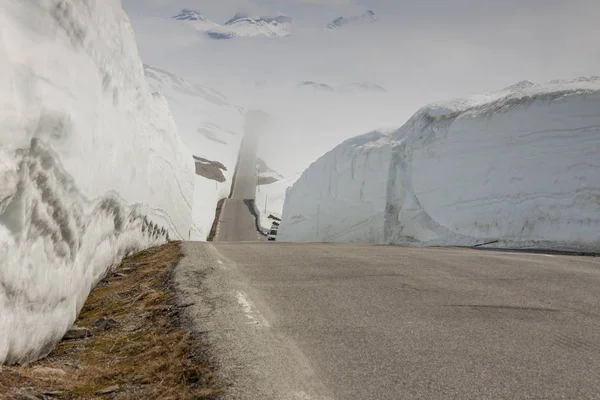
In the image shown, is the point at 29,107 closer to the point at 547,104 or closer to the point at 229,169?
the point at 547,104

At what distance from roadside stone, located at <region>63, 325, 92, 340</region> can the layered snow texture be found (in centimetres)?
1465

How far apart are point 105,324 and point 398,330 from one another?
3070mm

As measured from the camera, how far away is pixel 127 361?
14.5 feet

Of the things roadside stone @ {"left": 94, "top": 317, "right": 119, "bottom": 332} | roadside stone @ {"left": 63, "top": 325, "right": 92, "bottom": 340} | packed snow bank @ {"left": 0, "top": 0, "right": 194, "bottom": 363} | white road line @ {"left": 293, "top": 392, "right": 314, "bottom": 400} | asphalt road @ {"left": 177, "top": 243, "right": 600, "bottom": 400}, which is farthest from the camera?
roadside stone @ {"left": 94, "top": 317, "right": 119, "bottom": 332}

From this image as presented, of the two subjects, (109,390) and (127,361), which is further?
(127,361)

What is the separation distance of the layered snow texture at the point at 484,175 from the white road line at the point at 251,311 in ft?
43.3

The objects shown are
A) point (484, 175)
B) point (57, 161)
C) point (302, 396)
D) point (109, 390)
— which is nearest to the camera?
point (302, 396)

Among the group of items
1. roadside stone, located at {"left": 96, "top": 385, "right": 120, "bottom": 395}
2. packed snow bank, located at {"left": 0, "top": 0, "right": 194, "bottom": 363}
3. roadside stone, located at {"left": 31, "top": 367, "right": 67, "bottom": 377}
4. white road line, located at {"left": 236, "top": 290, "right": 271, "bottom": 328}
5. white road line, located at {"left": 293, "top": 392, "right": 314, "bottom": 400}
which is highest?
packed snow bank, located at {"left": 0, "top": 0, "right": 194, "bottom": 363}

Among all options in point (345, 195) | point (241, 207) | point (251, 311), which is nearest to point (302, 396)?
point (251, 311)

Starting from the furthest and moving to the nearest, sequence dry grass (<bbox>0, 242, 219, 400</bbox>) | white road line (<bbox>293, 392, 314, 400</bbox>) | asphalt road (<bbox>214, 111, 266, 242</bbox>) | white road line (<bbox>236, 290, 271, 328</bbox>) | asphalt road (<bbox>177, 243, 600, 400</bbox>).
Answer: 1. asphalt road (<bbox>214, 111, 266, 242</bbox>)
2. white road line (<bbox>236, 290, 271, 328</bbox>)
3. dry grass (<bbox>0, 242, 219, 400</bbox>)
4. asphalt road (<bbox>177, 243, 600, 400</bbox>)
5. white road line (<bbox>293, 392, 314, 400</bbox>)

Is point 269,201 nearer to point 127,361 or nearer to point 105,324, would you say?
point 105,324

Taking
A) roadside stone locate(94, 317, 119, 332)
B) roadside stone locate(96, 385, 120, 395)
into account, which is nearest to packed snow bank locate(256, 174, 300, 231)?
roadside stone locate(94, 317, 119, 332)

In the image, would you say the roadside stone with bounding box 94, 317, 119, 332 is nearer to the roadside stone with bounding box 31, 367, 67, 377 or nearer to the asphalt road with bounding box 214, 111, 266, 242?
the roadside stone with bounding box 31, 367, 67, 377

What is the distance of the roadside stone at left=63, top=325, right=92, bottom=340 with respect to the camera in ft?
17.8
